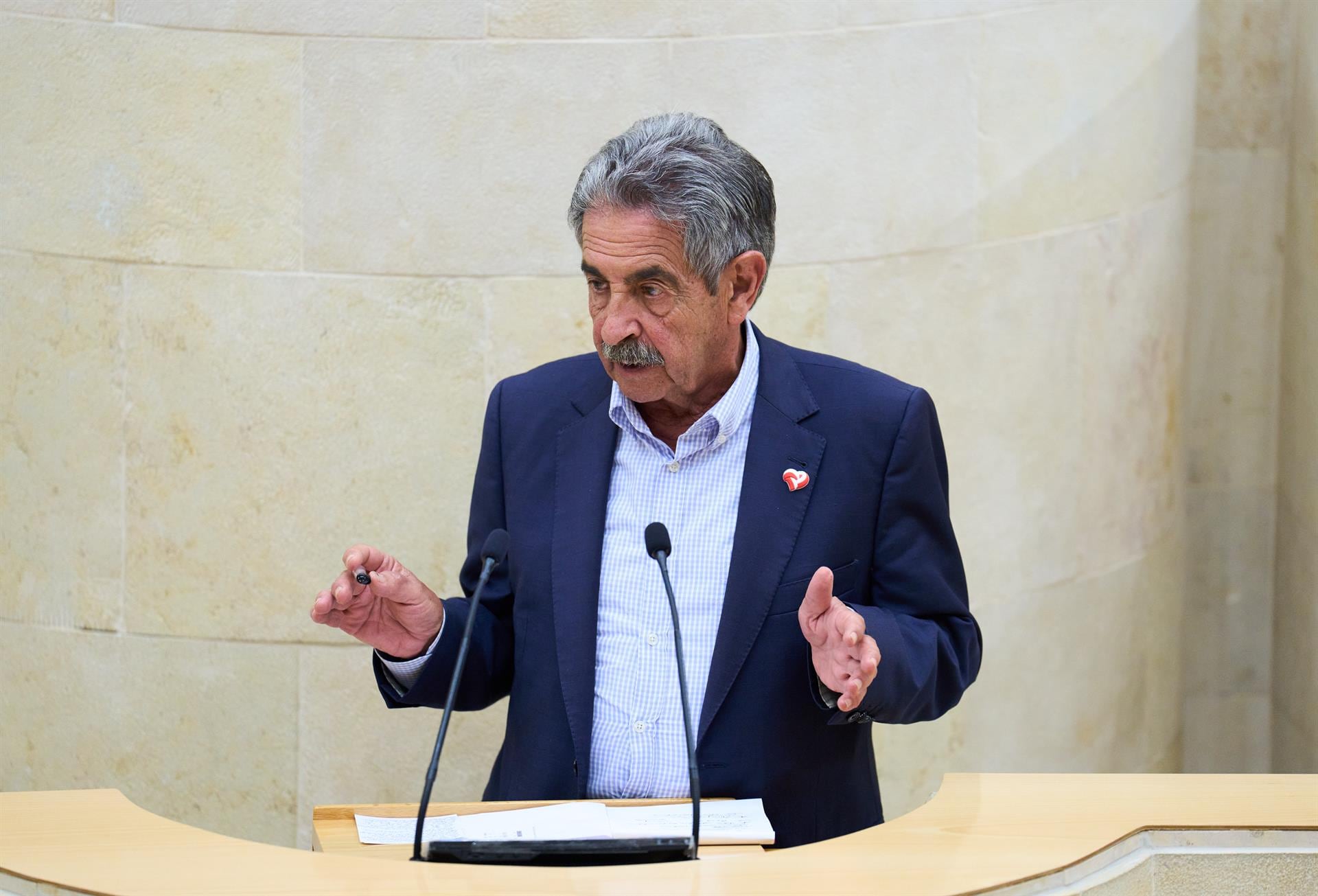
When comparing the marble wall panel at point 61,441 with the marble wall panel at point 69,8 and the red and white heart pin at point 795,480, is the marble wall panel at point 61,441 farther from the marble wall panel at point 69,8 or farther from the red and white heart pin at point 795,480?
the red and white heart pin at point 795,480

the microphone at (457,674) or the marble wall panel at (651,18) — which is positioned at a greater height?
the marble wall panel at (651,18)

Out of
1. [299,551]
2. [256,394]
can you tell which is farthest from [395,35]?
[299,551]

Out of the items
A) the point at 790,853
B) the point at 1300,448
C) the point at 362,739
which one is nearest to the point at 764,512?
the point at 790,853

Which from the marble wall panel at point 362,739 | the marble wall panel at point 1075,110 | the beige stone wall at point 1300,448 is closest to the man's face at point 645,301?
the marble wall panel at point 362,739

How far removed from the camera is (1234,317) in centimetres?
555

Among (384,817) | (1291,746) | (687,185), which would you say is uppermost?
(687,185)

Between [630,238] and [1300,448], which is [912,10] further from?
[1300,448]

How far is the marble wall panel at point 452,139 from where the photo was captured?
161 inches

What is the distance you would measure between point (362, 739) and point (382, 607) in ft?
5.70

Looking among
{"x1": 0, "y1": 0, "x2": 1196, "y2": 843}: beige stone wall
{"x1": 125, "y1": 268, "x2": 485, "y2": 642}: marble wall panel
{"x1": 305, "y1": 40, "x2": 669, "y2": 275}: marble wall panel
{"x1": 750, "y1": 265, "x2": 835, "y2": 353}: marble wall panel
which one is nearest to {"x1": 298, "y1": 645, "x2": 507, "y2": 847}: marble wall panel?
{"x1": 0, "y1": 0, "x2": 1196, "y2": 843}: beige stone wall

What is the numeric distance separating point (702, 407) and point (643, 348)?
0.21 meters

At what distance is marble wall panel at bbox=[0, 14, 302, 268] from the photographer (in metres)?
4.06

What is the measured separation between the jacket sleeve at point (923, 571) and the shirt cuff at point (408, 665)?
71 cm

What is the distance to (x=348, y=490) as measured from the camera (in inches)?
168
